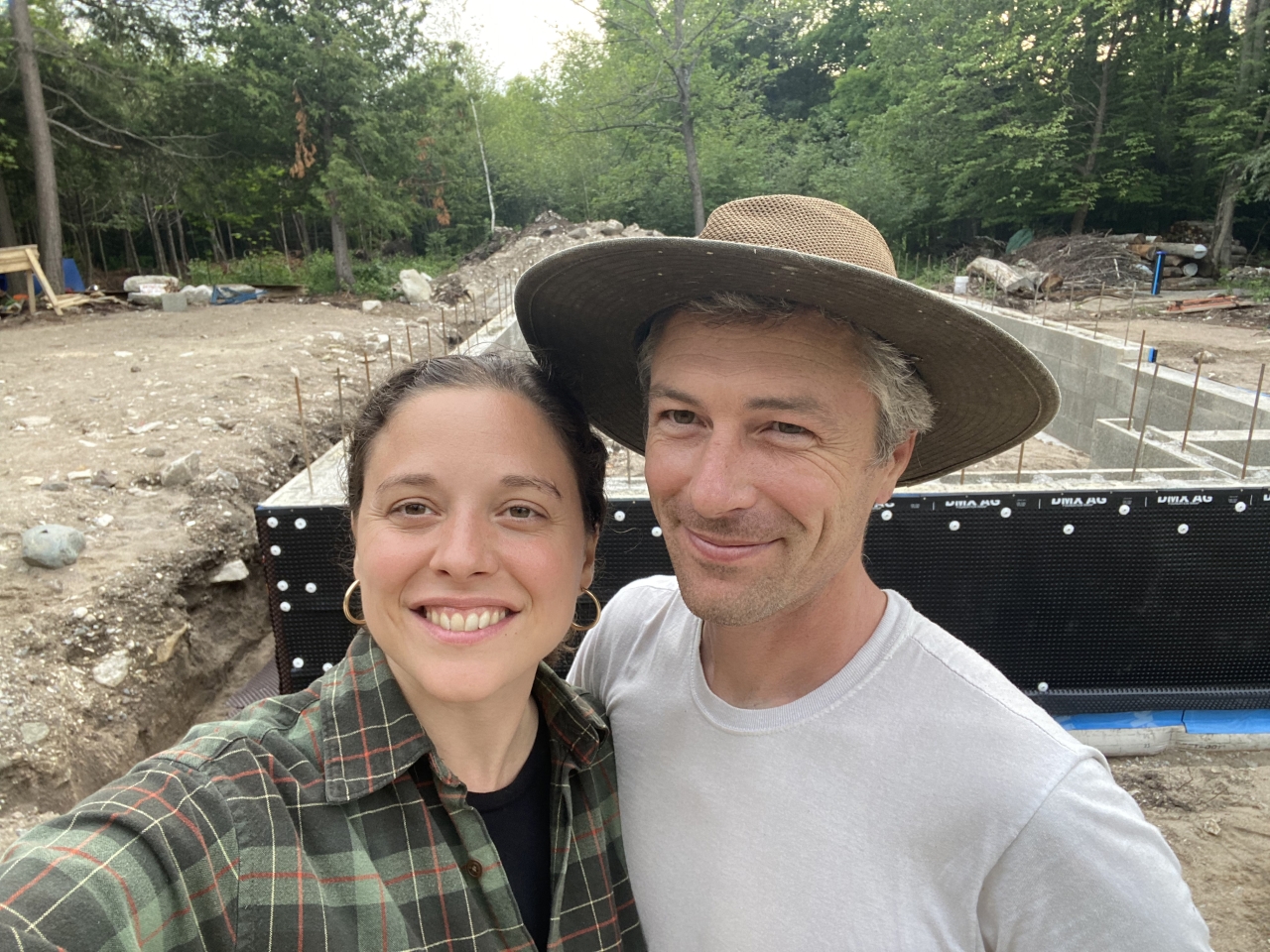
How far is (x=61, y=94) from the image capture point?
53.7 ft

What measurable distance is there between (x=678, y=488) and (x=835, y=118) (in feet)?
128

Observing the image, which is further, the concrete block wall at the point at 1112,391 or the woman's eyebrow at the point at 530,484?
the concrete block wall at the point at 1112,391

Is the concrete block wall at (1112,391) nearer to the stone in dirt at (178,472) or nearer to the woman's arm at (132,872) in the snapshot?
the stone in dirt at (178,472)

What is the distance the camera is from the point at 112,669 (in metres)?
4.42

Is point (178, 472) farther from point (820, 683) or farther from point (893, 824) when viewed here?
point (893, 824)

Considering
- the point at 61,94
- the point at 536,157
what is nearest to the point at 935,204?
the point at 536,157

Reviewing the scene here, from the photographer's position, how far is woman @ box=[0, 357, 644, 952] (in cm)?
94

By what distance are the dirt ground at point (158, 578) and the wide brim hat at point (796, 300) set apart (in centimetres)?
273

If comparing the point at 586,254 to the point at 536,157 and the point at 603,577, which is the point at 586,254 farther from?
the point at 536,157

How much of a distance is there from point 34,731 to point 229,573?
1836mm

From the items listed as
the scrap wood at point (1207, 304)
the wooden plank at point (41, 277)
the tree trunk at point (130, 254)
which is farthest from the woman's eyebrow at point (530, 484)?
the tree trunk at point (130, 254)

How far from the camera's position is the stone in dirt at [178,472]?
620 cm

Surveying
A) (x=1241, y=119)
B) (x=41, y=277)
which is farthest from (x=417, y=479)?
(x=1241, y=119)

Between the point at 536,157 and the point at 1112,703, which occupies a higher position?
the point at 536,157
